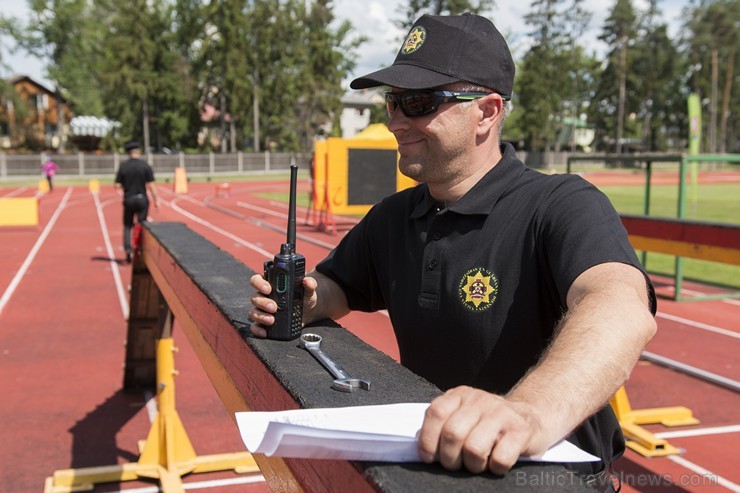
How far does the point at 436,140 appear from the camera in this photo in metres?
1.90

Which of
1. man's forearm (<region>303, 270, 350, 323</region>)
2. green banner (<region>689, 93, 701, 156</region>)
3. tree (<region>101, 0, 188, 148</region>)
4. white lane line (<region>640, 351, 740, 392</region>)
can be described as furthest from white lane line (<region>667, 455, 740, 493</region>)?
tree (<region>101, 0, 188, 148</region>)

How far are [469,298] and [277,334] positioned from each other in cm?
51

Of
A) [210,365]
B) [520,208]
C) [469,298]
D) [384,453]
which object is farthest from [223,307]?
[384,453]

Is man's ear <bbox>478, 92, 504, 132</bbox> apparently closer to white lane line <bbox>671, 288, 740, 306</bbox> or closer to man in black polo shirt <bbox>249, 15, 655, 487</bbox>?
man in black polo shirt <bbox>249, 15, 655, 487</bbox>

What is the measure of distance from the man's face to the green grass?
10406 millimetres

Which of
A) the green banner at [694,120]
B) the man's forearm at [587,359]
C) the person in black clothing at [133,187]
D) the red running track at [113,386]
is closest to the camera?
the man's forearm at [587,359]

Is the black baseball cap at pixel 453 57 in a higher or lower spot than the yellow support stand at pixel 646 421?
higher

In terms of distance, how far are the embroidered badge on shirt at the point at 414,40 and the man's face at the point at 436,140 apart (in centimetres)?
11

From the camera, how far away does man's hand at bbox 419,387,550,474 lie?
973 mm

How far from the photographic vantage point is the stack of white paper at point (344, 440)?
1038 millimetres

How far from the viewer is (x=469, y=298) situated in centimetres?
175

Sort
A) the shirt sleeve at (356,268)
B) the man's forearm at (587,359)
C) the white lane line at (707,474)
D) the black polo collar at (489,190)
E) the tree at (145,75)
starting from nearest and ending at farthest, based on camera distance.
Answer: the man's forearm at (587,359)
the black polo collar at (489,190)
the shirt sleeve at (356,268)
the white lane line at (707,474)
the tree at (145,75)

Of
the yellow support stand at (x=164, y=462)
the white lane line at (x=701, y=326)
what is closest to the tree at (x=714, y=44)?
the white lane line at (x=701, y=326)

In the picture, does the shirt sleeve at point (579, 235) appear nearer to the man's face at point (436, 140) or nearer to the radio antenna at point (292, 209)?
the man's face at point (436, 140)
